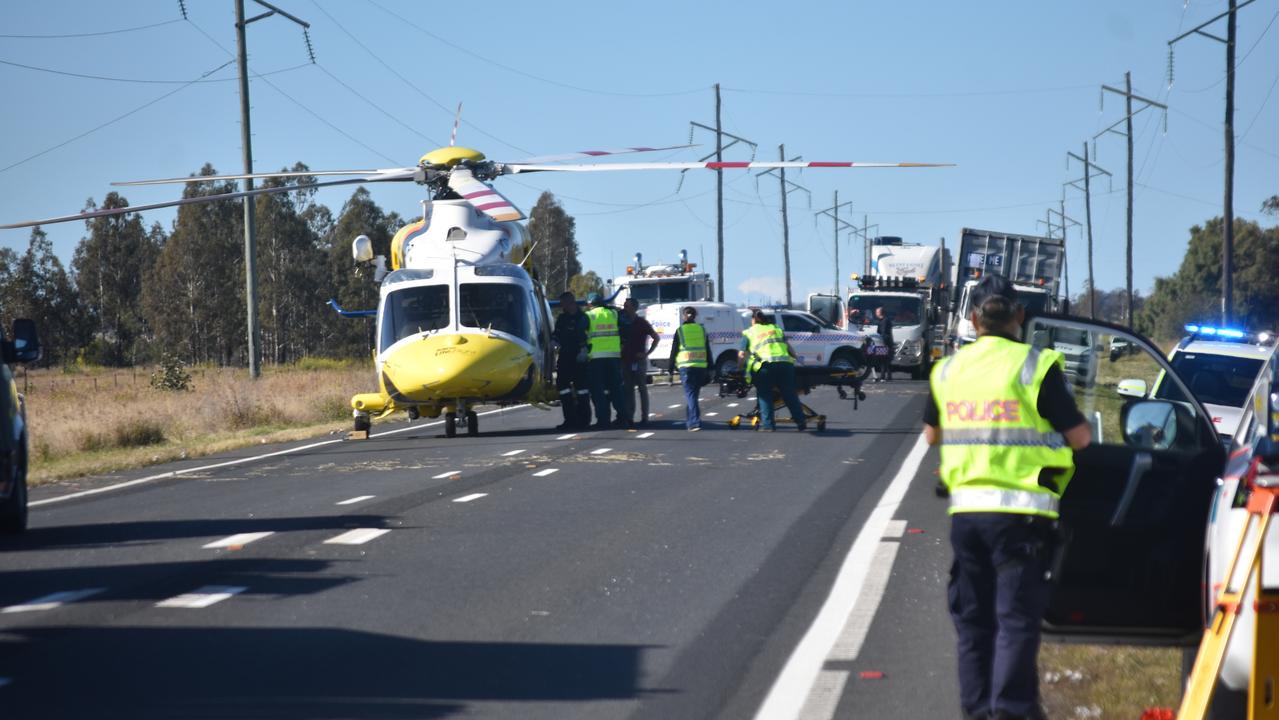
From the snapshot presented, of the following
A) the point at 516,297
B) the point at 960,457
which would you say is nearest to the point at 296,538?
the point at 960,457

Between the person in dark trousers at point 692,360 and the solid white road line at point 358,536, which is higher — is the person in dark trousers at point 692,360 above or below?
above

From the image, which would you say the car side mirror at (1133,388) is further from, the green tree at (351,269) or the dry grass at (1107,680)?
the green tree at (351,269)

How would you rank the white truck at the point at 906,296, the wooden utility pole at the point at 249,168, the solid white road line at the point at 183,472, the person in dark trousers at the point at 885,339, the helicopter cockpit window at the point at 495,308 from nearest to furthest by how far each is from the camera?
the solid white road line at the point at 183,472 < the helicopter cockpit window at the point at 495,308 < the wooden utility pole at the point at 249,168 < the person in dark trousers at the point at 885,339 < the white truck at the point at 906,296

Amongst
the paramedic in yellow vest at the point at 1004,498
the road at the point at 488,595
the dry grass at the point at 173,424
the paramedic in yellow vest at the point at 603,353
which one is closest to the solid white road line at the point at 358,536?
the road at the point at 488,595

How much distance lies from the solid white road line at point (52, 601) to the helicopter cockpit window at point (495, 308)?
39.9ft

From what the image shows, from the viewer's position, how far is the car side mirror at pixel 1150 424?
625 centimetres

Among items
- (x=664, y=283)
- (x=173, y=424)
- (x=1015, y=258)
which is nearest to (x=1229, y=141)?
(x=1015, y=258)

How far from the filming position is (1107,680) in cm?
691

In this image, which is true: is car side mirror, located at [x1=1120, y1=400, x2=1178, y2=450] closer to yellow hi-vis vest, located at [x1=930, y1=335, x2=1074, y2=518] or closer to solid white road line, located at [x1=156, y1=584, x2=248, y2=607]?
yellow hi-vis vest, located at [x1=930, y1=335, x2=1074, y2=518]

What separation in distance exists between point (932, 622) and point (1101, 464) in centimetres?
207

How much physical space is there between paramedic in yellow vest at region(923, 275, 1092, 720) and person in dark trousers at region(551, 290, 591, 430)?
1636 cm

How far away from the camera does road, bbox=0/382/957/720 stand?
663cm

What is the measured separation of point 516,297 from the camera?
21500mm

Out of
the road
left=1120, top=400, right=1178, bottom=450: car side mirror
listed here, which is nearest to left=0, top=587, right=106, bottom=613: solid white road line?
the road
